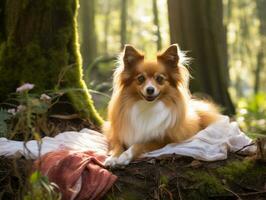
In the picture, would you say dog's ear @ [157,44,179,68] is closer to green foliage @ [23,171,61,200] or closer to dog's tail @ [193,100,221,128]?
dog's tail @ [193,100,221,128]

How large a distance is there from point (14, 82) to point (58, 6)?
110 centimetres

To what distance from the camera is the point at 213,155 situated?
5.48 meters

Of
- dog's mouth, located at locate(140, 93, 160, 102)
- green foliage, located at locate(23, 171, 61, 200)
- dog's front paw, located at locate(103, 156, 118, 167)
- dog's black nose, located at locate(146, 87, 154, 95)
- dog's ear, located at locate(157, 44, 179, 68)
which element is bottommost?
dog's front paw, located at locate(103, 156, 118, 167)

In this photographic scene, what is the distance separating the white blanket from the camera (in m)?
5.38

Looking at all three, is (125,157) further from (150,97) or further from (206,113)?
(206,113)

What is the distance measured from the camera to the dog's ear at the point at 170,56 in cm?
575

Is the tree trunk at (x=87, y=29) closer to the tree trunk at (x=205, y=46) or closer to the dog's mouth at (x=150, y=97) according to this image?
Answer: the tree trunk at (x=205, y=46)

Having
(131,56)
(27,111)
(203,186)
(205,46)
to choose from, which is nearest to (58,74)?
(131,56)

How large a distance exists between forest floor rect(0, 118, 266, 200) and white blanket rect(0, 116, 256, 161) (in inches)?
3.4

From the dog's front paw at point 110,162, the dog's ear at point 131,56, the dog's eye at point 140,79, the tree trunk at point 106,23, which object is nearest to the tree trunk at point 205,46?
the dog's ear at point 131,56

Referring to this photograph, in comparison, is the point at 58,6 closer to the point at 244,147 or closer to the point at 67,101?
the point at 67,101

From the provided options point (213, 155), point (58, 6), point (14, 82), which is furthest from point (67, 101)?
point (213, 155)

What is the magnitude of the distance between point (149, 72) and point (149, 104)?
1.18 feet

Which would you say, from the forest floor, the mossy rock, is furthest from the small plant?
the mossy rock
